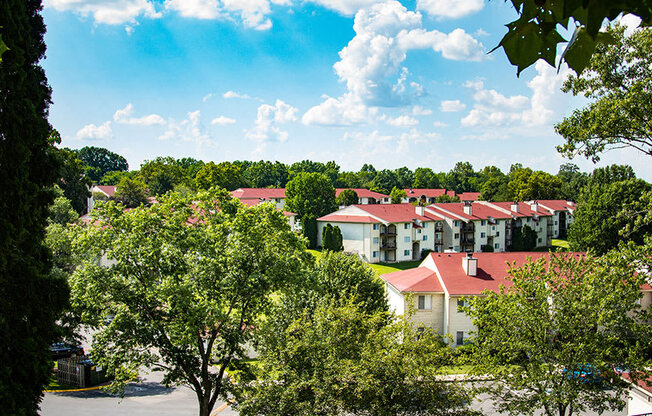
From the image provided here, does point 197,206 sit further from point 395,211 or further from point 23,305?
point 395,211

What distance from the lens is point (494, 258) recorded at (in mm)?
38375

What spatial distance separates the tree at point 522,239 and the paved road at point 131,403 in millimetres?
62394

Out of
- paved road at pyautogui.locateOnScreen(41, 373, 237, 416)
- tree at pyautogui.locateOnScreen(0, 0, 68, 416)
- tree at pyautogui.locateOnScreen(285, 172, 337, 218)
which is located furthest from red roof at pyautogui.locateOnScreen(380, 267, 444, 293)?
tree at pyautogui.locateOnScreen(285, 172, 337, 218)

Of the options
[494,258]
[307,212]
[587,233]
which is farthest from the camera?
[307,212]

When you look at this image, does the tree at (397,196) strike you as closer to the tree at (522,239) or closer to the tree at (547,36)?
the tree at (522,239)

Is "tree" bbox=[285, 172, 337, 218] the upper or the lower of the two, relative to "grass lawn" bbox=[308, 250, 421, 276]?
upper

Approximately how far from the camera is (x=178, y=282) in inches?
701

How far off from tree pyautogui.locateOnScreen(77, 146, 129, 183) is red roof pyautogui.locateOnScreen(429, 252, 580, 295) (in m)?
161

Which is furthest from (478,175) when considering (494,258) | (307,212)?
(494,258)

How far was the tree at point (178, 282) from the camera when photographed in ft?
56.1

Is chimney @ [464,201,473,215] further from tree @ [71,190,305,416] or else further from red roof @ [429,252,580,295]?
tree @ [71,190,305,416]

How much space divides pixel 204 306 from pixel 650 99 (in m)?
15.1

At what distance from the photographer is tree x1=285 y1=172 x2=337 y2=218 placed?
77500 mm

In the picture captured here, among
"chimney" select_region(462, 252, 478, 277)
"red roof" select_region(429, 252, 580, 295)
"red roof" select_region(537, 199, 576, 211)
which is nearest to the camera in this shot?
"red roof" select_region(429, 252, 580, 295)
